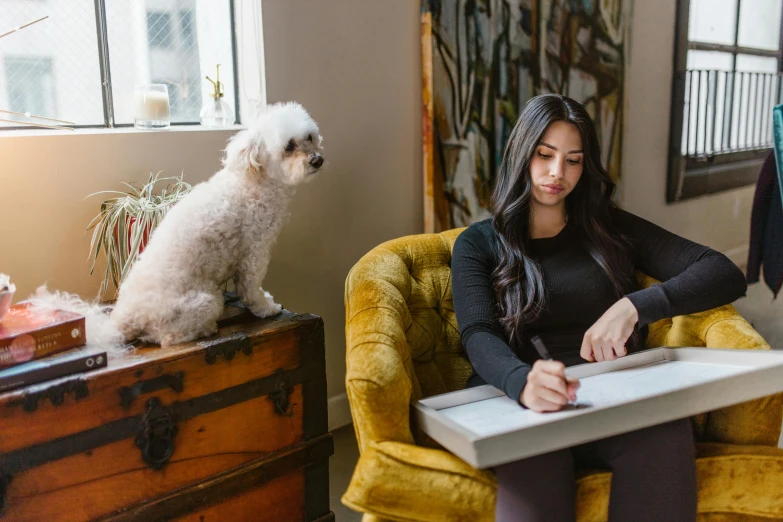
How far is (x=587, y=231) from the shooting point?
1.53m

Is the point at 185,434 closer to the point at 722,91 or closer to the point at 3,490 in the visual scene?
the point at 3,490

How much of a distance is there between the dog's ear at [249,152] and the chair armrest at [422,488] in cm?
67

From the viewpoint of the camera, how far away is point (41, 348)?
1.18 m

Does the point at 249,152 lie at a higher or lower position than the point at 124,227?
higher

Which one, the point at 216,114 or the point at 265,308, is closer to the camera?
the point at 265,308

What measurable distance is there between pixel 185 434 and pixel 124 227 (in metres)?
0.53

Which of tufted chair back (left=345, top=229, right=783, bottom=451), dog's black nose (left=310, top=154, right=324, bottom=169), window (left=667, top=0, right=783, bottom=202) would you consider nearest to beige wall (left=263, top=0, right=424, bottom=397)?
tufted chair back (left=345, top=229, right=783, bottom=451)

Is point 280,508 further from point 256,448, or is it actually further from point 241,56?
point 241,56

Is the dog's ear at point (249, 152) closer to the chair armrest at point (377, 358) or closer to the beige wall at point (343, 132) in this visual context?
the chair armrest at point (377, 358)

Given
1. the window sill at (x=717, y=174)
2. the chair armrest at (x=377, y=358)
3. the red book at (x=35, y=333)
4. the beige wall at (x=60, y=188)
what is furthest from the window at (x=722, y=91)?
the red book at (x=35, y=333)

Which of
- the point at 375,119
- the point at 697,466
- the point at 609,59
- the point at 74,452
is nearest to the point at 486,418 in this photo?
the point at 697,466

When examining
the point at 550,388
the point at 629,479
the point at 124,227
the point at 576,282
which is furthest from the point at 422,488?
the point at 124,227

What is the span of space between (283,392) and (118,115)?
0.93 metres

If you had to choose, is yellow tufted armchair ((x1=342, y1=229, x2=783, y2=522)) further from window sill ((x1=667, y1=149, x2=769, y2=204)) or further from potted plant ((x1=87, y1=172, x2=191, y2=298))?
window sill ((x1=667, y1=149, x2=769, y2=204))
